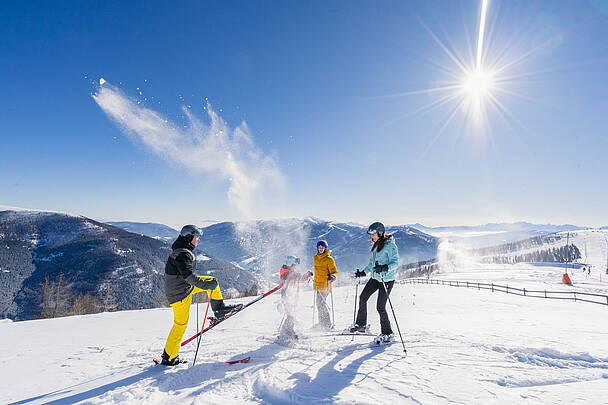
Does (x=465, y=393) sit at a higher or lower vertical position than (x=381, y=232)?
lower

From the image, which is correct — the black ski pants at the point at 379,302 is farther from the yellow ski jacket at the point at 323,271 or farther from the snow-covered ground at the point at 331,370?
the yellow ski jacket at the point at 323,271

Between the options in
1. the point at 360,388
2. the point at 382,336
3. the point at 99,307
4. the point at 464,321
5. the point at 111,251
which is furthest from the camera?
the point at 111,251

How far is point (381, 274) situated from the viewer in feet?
19.8

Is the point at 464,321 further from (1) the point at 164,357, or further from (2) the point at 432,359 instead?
(1) the point at 164,357

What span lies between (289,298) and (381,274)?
2.34m

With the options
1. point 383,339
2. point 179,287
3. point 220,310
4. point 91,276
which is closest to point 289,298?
point 220,310

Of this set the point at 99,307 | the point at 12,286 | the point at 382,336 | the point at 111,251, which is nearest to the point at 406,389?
the point at 382,336

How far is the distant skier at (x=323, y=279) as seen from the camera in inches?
287

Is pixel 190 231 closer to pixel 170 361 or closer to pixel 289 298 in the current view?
pixel 170 361

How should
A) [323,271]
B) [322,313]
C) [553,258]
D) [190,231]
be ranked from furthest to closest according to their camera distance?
1. [553,258]
2. [323,271]
3. [322,313]
4. [190,231]

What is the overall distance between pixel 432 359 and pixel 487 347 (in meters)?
1.37

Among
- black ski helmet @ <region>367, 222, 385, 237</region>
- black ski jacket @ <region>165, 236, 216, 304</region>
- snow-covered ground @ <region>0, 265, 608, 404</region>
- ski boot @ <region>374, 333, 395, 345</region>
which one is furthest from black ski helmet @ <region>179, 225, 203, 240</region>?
ski boot @ <region>374, 333, 395, 345</region>

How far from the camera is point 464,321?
8422 millimetres

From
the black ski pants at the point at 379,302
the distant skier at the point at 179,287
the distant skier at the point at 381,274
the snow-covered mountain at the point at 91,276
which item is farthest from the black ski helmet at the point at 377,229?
the snow-covered mountain at the point at 91,276
